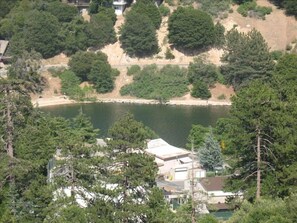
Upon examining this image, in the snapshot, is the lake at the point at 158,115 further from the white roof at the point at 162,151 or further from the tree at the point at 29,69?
the white roof at the point at 162,151

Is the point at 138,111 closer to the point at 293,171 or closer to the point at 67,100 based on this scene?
the point at 67,100

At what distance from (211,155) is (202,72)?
2130 cm

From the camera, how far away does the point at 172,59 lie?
62.8m

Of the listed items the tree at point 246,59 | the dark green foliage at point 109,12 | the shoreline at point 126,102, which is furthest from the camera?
the dark green foliage at point 109,12

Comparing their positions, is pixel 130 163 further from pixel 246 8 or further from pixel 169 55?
pixel 246 8

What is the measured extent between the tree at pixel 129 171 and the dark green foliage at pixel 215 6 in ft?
137

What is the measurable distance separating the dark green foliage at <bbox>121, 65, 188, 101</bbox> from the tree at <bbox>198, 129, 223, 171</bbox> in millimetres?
20628

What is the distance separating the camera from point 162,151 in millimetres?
40562

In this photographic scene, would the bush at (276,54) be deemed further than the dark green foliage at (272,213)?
Yes

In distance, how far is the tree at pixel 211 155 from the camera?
38438mm

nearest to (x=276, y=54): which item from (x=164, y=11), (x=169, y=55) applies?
(x=169, y=55)

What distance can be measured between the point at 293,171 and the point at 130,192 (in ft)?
21.5

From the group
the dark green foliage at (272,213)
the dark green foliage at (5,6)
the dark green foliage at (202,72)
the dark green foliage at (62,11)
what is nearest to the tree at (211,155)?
the dark green foliage at (272,213)

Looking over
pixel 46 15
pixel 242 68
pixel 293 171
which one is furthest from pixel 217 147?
pixel 46 15
